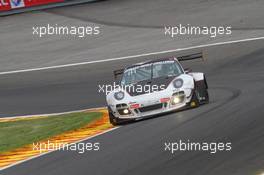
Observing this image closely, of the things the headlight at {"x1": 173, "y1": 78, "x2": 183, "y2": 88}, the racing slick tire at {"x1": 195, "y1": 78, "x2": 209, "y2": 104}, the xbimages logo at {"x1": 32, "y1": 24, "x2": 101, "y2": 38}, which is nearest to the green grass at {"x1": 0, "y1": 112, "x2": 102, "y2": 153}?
the racing slick tire at {"x1": 195, "y1": 78, "x2": 209, "y2": 104}

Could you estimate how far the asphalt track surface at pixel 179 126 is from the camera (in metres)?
11.0

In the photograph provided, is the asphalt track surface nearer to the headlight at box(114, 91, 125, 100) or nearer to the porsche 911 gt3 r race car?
the porsche 911 gt3 r race car

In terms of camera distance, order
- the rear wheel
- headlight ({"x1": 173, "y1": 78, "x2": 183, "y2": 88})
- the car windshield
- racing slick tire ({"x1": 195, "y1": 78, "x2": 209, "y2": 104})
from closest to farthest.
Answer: headlight ({"x1": 173, "y1": 78, "x2": 183, "y2": 88}) → the rear wheel → racing slick tire ({"x1": 195, "y1": 78, "x2": 209, "y2": 104}) → the car windshield

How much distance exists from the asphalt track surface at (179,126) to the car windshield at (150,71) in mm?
914

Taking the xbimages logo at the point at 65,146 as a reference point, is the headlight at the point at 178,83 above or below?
above

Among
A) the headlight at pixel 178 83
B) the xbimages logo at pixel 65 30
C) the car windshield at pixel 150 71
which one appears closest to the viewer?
the headlight at pixel 178 83

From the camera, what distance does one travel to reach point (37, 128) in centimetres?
1862

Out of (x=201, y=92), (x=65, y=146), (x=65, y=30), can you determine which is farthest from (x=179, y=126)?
(x=65, y=30)

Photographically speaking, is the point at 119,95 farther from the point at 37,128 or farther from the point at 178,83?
the point at 37,128

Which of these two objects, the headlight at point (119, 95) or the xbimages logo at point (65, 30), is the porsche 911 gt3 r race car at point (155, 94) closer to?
the headlight at point (119, 95)

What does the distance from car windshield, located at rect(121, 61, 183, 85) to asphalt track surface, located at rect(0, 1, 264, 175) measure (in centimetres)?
91

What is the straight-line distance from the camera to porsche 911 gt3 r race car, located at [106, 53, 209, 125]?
15180mm

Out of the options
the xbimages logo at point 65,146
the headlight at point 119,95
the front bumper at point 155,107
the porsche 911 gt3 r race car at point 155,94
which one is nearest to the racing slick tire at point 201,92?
the porsche 911 gt3 r race car at point 155,94

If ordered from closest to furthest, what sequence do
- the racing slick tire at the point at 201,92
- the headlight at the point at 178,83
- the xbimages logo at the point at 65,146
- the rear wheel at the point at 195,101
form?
the xbimages logo at the point at 65,146 → the headlight at the point at 178,83 → the rear wheel at the point at 195,101 → the racing slick tire at the point at 201,92
